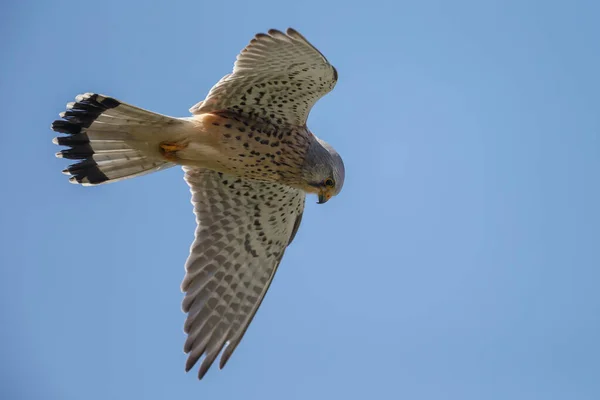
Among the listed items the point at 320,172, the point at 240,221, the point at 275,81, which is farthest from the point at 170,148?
the point at 320,172

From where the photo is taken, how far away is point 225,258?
7.97 metres

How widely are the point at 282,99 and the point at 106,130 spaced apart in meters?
1.50

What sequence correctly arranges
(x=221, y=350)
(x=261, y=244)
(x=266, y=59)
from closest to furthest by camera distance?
(x=266, y=59) → (x=221, y=350) → (x=261, y=244)

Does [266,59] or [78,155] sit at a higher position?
[266,59]

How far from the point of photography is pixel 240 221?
316 inches

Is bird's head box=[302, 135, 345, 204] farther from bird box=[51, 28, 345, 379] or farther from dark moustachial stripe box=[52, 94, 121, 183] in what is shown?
dark moustachial stripe box=[52, 94, 121, 183]

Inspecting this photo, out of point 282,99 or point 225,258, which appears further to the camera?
point 225,258

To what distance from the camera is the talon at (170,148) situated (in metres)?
7.18

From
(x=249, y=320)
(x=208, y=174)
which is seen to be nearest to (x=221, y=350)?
(x=249, y=320)

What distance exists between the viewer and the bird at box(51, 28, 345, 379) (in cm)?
693

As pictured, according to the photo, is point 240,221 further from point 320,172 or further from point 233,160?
point 320,172

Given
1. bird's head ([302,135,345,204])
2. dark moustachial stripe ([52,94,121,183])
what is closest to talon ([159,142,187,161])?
dark moustachial stripe ([52,94,121,183])

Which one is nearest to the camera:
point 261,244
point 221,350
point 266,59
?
point 266,59

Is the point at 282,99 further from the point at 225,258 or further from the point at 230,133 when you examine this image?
the point at 225,258
